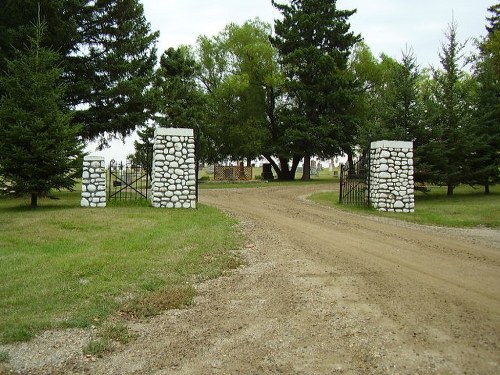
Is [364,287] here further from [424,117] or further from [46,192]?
[424,117]

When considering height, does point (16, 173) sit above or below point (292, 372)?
above

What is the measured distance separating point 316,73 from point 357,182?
19.0 meters

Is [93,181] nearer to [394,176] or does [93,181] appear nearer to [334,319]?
[394,176]

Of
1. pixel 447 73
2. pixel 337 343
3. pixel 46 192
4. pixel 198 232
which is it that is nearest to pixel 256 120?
pixel 447 73

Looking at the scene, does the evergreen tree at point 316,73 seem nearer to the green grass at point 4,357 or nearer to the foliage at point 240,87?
the foliage at point 240,87

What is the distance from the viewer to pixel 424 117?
19.4 m

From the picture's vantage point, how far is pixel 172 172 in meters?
15.7

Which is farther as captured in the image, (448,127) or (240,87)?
(240,87)

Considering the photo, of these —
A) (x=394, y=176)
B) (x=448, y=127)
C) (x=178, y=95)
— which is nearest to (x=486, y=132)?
(x=448, y=127)

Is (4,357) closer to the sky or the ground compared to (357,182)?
closer to the ground

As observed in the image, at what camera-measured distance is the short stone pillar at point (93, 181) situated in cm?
1536

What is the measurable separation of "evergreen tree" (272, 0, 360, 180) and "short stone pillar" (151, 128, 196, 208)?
18.3 meters

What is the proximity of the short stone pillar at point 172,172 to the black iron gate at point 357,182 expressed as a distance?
21.0 ft

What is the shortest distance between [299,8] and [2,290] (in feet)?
114
